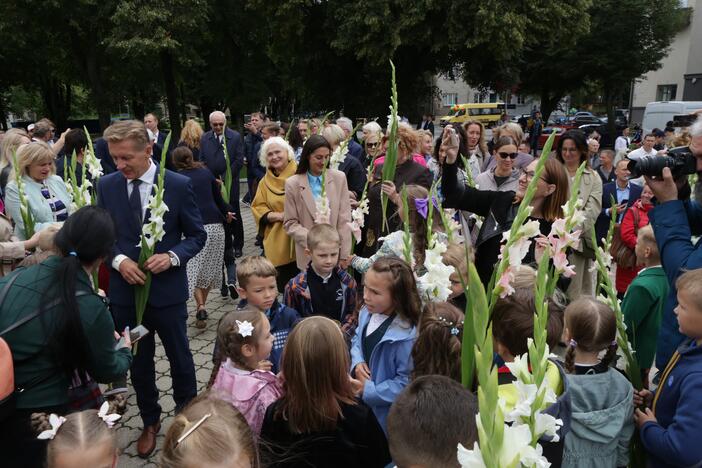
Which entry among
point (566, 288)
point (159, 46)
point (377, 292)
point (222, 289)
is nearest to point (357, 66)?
point (159, 46)

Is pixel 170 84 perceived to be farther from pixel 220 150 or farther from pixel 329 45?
pixel 220 150

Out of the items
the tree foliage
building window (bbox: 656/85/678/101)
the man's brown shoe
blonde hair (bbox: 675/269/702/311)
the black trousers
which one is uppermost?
the tree foliage

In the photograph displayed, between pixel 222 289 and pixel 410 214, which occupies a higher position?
pixel 410 214

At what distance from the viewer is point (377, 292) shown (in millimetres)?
2543

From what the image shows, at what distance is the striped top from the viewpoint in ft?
13.4

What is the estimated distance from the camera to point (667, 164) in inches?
85.4

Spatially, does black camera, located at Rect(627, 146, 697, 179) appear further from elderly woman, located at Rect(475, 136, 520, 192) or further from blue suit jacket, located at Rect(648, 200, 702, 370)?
elderly woman, located at Rect(475, 136, 520, 192)

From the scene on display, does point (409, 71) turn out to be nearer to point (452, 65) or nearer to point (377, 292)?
point (452, 65)

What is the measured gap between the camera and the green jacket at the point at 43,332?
195 centimetres

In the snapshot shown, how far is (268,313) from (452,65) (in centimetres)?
2131

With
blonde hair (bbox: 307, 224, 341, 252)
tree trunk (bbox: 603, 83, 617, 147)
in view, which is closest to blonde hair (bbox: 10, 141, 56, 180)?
blonde hair (bbox: 307, 224, 341, 252)

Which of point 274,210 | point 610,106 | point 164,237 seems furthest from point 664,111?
point 164,237

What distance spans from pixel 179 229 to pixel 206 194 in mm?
2050

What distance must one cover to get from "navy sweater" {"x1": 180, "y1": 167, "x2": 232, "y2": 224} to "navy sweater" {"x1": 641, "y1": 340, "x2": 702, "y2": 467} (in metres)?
4.34
